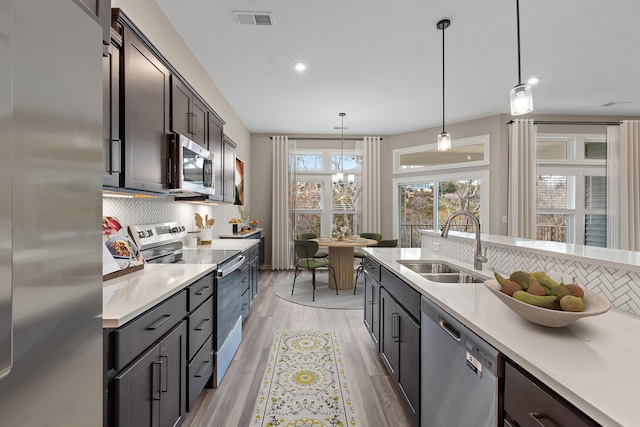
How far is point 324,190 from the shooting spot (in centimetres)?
624

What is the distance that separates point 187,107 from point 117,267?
1.37 m

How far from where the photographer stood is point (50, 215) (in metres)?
0.59

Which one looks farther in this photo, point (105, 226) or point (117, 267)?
point (105, 226)

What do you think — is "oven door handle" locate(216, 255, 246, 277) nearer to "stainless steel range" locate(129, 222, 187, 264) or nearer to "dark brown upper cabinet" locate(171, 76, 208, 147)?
"stainless steel range" locate(129, 222, 187, 264)

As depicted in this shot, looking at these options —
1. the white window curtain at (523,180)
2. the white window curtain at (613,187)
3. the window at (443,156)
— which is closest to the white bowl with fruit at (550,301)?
the white window curtain at (523,180)

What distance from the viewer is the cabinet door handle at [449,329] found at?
1.16 m

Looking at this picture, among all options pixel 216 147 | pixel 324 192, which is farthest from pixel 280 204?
pixel 216 147

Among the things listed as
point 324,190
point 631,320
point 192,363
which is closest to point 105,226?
point 192,363

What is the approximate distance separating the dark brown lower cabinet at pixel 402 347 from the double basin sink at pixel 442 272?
316 millimetres

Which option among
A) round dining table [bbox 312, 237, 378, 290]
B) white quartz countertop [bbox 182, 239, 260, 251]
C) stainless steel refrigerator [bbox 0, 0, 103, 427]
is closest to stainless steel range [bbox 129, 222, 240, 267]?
white quartz countertop [bbox 182, 239, 260, 251]

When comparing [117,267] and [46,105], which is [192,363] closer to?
[117,267]

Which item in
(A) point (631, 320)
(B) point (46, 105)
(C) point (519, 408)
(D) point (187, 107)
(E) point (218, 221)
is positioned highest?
(D) point (187, 107)

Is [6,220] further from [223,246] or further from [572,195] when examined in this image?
[572,195]

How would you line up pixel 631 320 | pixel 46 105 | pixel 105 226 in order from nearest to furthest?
pixel 46 105
pixel 631 320
pixel 105 226
